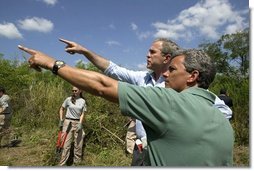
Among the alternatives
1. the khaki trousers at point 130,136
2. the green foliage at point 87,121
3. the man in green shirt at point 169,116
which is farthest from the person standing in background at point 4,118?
the man in green shirt at point 169,116

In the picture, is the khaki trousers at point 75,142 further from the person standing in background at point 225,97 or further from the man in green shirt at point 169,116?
the man in green shirt at point 169,116

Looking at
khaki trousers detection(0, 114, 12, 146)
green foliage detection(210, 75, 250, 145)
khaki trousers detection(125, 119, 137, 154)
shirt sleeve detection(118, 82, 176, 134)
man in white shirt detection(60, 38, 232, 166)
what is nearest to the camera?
shirt sleeve detection(118, 82, 176, 134)

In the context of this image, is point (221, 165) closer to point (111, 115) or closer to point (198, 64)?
point (198, 64)

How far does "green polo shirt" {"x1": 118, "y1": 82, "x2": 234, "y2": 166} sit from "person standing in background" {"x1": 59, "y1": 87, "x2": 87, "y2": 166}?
2.97 metres

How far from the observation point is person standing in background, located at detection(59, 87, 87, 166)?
386 cm

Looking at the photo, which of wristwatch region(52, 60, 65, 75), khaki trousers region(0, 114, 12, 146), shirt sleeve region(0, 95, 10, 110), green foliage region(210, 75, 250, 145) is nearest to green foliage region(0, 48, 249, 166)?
green foliage region(210, 75, 250, 145)

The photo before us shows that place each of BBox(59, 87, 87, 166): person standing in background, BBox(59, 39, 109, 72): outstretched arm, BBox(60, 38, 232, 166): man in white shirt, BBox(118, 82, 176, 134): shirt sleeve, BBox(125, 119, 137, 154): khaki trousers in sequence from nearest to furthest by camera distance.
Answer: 1. BBox(118, 82, 176, 134): shirt sleeve
2. BBox(59, 39, 109, 72): outstretched arm
3. BBox(60, 38, 232, 166): man in white shirt
4. BBox(125, 119, 137, 154): khaki trousers
5. BBox(59, 87, 87, 166): person standing in background

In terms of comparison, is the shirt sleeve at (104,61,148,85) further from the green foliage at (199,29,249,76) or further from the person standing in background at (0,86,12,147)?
the person standing in background at (0,86,12,147)

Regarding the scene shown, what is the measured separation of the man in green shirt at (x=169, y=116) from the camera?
85 centimetres

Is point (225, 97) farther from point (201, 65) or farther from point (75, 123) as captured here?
point (201, 65)

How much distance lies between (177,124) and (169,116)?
1.2 inches

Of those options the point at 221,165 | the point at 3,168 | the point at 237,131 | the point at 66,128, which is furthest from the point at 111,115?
the point at 221,165

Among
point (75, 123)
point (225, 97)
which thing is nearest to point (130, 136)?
point (75, 123)

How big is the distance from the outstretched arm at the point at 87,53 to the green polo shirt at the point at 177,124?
639 millimetres
